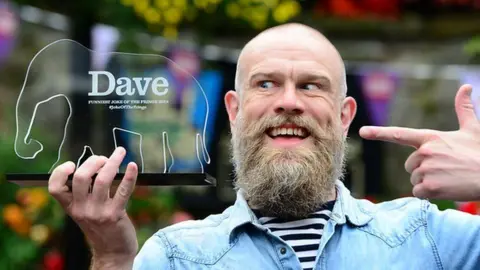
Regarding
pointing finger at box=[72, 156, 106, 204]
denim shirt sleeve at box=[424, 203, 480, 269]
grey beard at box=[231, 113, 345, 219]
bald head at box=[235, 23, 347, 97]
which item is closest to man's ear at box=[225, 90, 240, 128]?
bald head at box=[235, 23, 347, 97]

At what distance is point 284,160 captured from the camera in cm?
248

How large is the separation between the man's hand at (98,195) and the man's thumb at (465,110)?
87 cm

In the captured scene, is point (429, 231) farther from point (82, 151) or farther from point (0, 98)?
point (0, 98)

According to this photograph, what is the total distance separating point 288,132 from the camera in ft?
8.17

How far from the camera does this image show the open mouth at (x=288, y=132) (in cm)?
249

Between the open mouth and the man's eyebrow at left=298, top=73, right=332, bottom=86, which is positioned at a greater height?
the man's eyebrow at left=298, top=73, right=332, bottom=86

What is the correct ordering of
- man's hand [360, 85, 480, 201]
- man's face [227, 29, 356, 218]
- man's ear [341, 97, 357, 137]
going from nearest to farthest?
man's hand [360, 85, 480, 201]
man's face [227, 29, 356, 218]
man's ear [341, 97, 357, 137]

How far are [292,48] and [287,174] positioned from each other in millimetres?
399

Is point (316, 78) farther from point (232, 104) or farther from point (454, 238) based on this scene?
point (454, 238)

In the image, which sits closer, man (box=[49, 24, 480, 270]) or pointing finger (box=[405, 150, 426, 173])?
pointing finger (box=[405, 150, 426, 173])

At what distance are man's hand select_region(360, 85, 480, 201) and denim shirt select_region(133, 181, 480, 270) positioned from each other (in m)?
0.30

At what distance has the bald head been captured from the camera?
2.62 m

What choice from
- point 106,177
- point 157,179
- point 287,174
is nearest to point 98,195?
point 106,177

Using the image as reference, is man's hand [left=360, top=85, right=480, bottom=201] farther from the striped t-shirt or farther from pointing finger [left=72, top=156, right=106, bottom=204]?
pointing finger [left=72, top=156, right=106, bottom=204]
